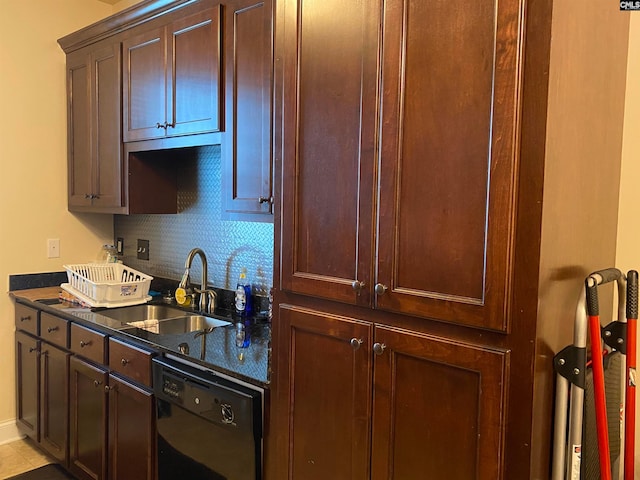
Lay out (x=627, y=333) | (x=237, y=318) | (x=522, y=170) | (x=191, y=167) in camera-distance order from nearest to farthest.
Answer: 1. (x=522, y=170)
2. (x=627, y=333)
3. (x=237, y=318)
4. (x=191, y=167)

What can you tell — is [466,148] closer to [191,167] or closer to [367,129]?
[367,129]

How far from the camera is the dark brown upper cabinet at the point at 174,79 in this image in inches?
87.8

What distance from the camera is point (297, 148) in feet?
4.93

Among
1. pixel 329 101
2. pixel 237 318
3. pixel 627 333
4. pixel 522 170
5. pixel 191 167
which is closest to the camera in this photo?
pixel 522 170

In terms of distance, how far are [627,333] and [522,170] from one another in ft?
1.85

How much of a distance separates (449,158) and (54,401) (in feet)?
8.50

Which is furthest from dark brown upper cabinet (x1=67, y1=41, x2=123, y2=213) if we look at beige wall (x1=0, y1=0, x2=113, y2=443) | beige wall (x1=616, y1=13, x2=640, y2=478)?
beige wall (x1=616, y1=13, x2=640, y2=478)

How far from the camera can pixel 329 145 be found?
4.67 ft

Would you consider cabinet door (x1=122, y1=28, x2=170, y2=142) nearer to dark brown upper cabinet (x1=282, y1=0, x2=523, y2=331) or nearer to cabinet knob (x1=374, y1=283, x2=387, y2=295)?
dark brown upper cabinet (x1=282, y1=0, x2=523, y2=331)

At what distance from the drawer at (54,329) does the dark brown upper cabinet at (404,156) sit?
1625 mm

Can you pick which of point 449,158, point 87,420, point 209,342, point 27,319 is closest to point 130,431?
point 87,420

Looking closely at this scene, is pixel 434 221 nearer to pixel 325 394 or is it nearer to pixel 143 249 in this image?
pixel 325 394

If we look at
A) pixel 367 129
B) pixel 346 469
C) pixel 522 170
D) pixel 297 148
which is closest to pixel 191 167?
pixel 297 148

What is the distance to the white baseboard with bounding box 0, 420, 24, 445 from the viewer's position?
3.16 meters
